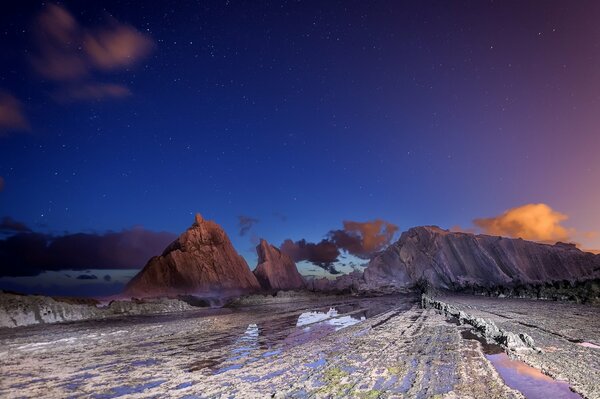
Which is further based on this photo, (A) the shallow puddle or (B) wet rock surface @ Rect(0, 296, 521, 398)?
(B) wet rock surface @ Rect(0, 296, 521, 398)

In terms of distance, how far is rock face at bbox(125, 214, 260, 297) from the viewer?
9306 centimetres

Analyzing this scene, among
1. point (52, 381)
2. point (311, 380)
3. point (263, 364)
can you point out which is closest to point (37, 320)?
point (52, 381)

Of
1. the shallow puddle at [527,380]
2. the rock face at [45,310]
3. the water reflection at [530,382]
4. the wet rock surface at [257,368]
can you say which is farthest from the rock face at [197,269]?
the water reflection at [530,382]

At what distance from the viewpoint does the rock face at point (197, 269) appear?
93062 millimetres

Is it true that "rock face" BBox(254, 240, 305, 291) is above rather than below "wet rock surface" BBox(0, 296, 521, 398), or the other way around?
above

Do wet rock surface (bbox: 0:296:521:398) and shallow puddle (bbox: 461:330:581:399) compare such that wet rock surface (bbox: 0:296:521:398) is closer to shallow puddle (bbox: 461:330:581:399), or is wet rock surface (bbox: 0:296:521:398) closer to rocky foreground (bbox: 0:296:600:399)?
rocky foreground (bbox: 0:296:600:399)

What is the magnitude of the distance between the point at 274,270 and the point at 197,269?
201ft

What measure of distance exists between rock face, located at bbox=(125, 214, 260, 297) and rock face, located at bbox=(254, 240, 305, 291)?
90.4 ft

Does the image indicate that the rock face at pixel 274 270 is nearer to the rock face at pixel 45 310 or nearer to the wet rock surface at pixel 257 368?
the rock face at pixel 45 310

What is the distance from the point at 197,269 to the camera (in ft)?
328

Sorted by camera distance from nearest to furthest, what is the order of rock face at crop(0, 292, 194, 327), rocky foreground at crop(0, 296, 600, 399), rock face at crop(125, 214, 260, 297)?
rocky foreground at crop(0, 296, 600, 399)
rock face at crop(0, 292, 194, 327)
rock face at crop(125, 214, 260, 297)

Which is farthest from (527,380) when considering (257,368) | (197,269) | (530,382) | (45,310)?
(197,269)

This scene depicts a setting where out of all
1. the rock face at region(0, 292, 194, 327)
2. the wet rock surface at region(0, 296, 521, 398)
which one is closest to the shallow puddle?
the wet rock surface at region(0, 296, 521, 398)

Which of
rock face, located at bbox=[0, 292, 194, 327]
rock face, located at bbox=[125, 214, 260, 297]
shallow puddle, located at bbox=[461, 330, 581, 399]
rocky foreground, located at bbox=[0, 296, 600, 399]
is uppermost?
rock face, located at bbox=[125, 214, 260, 297]
